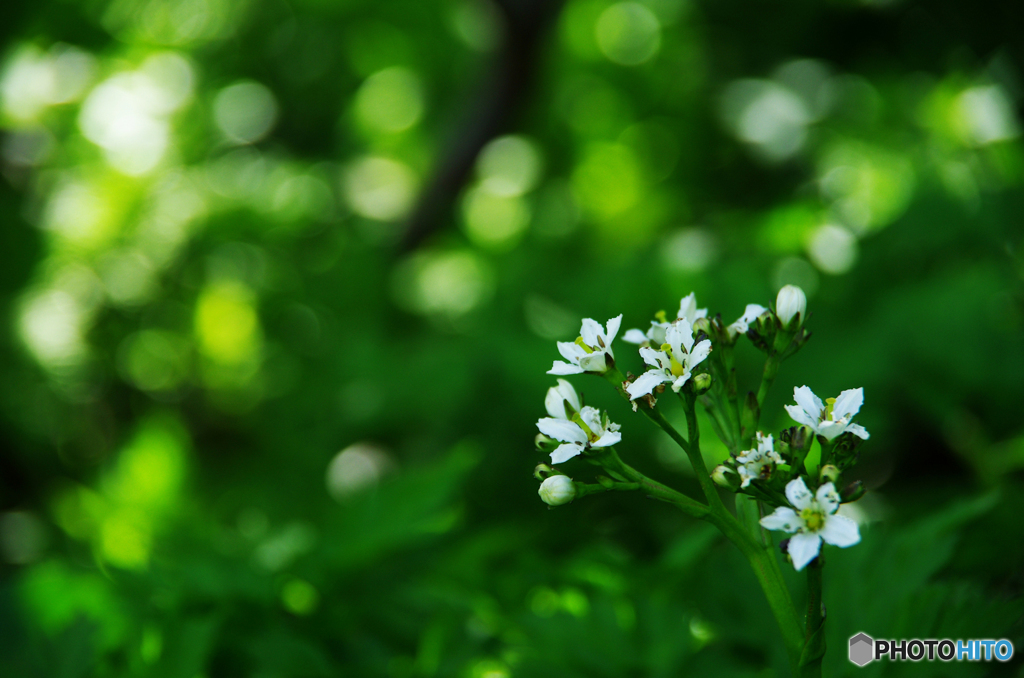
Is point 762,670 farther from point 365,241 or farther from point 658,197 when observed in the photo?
point 365,241

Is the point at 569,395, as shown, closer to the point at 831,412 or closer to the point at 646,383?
the point at 646,383

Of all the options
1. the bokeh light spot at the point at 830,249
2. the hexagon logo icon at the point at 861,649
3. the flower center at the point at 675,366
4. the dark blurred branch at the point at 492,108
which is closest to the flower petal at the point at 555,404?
the flower center at the point at 675,366

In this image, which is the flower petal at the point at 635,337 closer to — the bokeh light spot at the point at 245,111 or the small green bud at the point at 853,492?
the small green bud at the point at 853,492

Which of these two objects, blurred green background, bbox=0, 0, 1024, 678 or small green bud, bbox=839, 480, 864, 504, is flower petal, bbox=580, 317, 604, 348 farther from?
blurred green background, bbox=0, 0, 1024, 678

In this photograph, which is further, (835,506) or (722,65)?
(722,65)

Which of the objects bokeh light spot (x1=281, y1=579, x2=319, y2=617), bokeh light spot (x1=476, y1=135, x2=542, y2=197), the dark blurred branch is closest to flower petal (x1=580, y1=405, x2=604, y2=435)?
bokeh light spot (x1=281, y1=579, x2=319, y2=617)

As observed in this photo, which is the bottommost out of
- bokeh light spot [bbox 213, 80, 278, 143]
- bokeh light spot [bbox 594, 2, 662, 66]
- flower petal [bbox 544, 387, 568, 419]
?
flower petal [bbox 544, 387, 568, 419]

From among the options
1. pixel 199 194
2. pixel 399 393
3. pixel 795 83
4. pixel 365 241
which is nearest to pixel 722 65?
pixel 795 83
